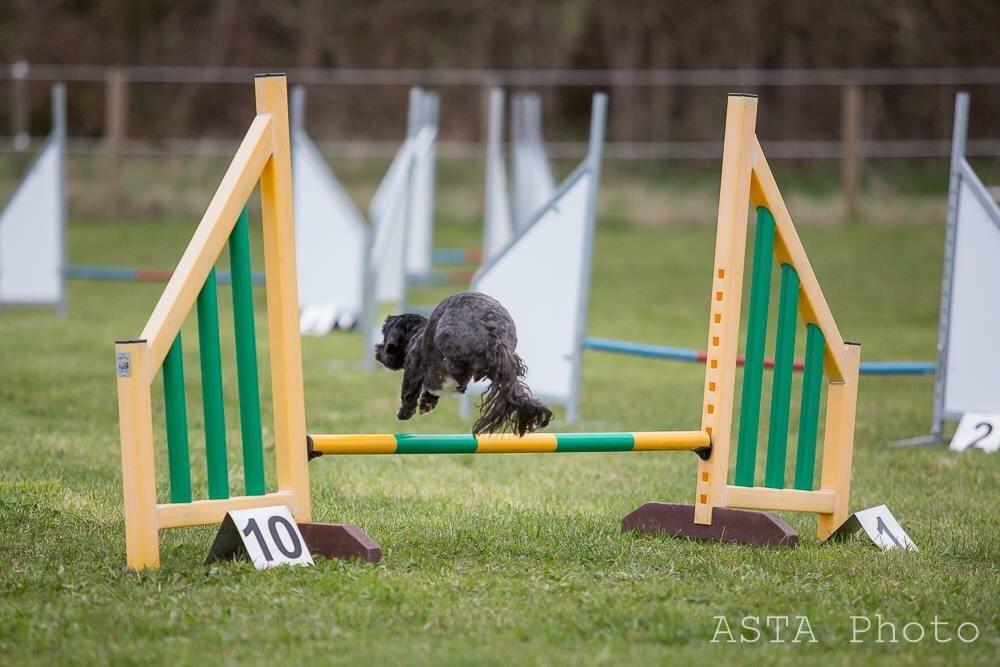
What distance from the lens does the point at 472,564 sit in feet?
12.8

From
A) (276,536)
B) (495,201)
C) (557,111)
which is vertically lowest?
(276,536)

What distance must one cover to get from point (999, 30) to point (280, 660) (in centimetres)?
1917

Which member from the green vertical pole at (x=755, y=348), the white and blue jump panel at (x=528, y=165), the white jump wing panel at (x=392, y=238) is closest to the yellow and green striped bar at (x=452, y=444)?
the green vertical pole at (x=755, y=348)

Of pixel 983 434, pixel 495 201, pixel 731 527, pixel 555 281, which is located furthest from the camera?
pixel 495 201

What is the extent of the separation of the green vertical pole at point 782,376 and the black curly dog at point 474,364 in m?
1.03

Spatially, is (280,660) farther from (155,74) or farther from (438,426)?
(155,74)

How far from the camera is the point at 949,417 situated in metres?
6.58

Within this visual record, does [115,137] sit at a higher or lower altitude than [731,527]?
higher

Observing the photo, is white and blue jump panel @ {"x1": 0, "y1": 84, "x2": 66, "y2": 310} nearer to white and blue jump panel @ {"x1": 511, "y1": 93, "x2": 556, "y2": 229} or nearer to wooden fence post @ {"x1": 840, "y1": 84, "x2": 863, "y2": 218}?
white and blue jump panel @ {"x1": 511, "y1": 93, "x2": 556, "y2": 229}

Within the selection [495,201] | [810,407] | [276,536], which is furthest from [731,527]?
[495,201]

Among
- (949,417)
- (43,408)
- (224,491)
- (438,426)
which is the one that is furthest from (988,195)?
(43,408)

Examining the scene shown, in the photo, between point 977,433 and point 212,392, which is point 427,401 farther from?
point 977,433

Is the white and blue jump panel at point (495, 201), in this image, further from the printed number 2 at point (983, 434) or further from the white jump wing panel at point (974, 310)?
the printed number 2 at point (983, 434)

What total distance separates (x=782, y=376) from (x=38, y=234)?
28.1 feet
